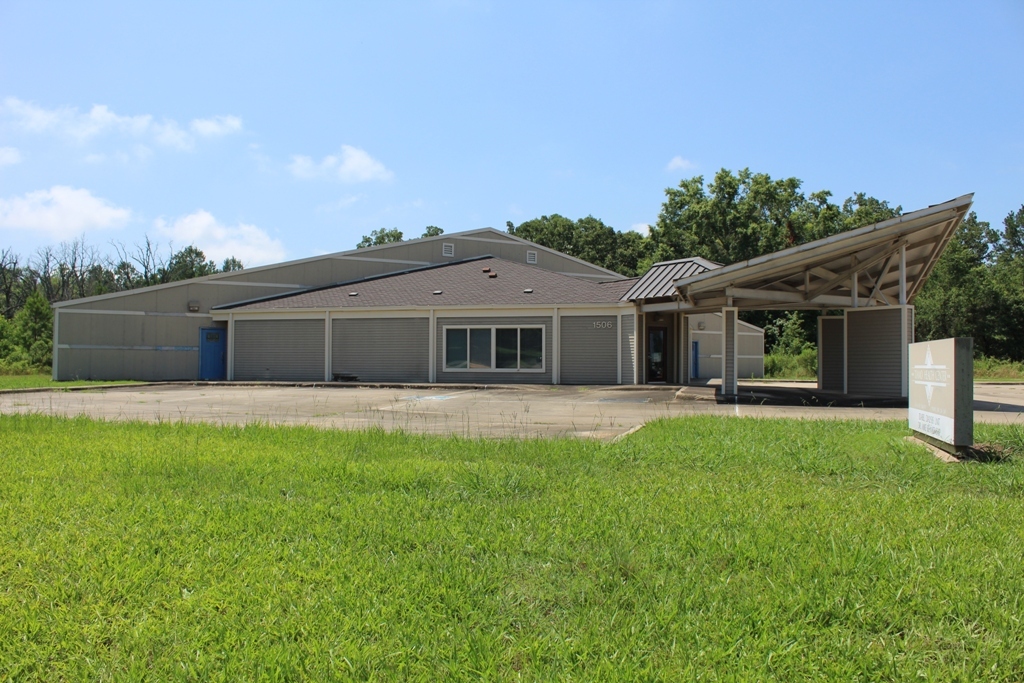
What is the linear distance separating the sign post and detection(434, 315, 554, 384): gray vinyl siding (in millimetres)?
16561

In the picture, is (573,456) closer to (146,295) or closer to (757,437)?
→ (757,437)

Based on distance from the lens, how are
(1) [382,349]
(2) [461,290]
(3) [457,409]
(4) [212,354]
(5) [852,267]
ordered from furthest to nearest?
(4) [212,354], (2) [461,290], (1) [382,349], (5) [852,267], (3) [457,409]

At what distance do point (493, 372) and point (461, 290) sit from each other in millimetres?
3851

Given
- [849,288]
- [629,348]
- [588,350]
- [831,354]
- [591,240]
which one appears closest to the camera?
[849,288]

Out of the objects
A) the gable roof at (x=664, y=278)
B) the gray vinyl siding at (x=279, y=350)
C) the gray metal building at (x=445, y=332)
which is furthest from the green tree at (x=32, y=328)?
the gable roof at (x=664, y=278)

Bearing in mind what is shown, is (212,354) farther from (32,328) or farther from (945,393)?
(945,393)

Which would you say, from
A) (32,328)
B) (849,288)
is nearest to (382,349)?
(849,288)

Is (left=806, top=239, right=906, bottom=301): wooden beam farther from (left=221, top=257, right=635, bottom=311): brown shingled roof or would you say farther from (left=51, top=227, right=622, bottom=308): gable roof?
(left=51, top=227, right=622, bottom=308): gable roof

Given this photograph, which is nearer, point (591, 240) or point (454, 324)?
point (454, 324)

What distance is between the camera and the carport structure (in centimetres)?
1717

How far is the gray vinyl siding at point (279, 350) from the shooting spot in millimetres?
27578

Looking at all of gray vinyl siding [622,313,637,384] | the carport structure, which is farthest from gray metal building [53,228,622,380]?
the carport structure

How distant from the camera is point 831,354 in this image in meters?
21.4

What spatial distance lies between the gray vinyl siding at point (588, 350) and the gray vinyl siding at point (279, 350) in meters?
8.97
